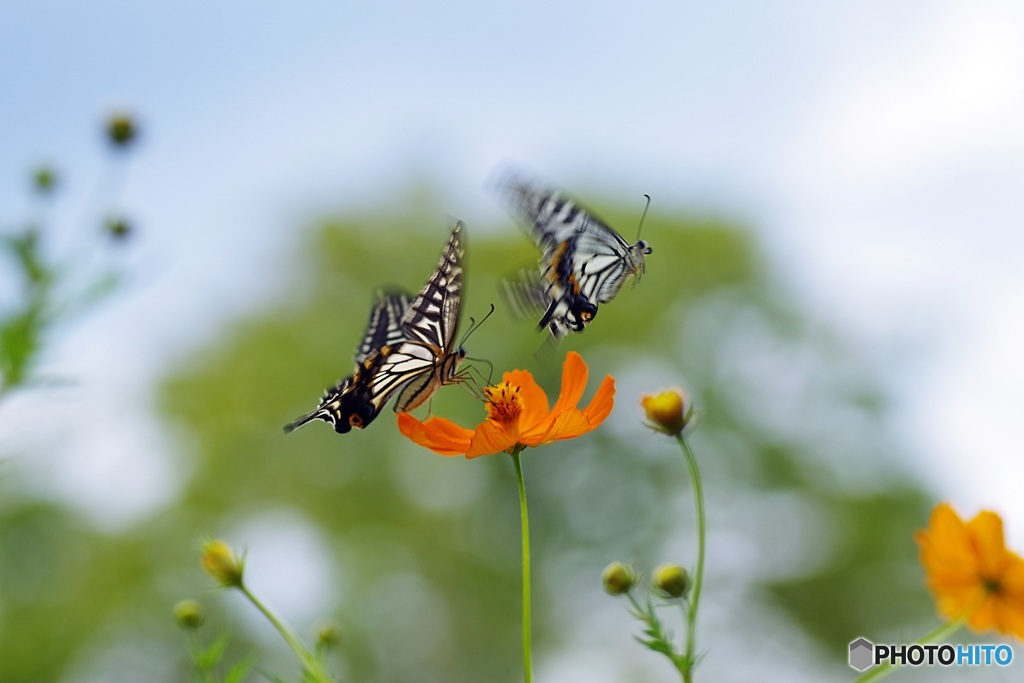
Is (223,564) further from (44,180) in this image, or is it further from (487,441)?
(44,180)

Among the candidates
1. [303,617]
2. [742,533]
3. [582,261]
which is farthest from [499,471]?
[582,261]

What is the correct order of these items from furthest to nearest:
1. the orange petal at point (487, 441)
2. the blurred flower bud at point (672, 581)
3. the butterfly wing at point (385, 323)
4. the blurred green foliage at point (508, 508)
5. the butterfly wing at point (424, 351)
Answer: the blurred green foliage at point (508, 508) → the butterfly wing at point (385, 323) → the butterfly wing at point (424, 351) → the orange petal at point (487, 441) → the blurred flower bud at point (672, 581)

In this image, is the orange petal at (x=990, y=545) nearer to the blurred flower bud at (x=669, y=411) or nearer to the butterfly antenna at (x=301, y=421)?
the blurred flower bud at (x=669, y=411)

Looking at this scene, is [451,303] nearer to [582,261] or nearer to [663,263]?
[582,261]

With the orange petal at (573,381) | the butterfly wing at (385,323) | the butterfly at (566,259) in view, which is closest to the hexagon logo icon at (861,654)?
the orange petal at (573,381)

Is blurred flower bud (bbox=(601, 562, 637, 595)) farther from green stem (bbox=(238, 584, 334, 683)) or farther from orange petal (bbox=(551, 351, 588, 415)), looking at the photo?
green stem (bbox=(238, 584, 334, 683))

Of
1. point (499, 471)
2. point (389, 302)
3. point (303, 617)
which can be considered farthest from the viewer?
point (499, 471)

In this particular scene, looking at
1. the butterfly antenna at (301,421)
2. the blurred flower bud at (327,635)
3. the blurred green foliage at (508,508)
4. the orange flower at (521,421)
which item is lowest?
the blurred flower bud at (327,635)
